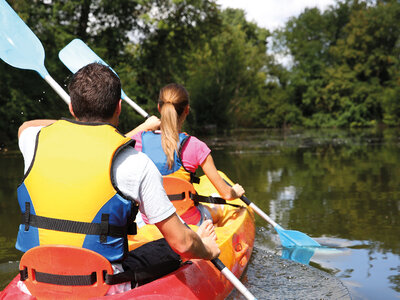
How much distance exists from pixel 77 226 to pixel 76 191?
0.13m

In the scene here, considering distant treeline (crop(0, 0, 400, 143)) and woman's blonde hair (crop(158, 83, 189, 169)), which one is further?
distant treeline (crop(0, 0, 400, 143))

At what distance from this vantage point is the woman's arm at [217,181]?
10.2 feet

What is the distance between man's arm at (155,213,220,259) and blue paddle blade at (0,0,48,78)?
7.27 feet

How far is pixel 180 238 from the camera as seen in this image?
1686mm

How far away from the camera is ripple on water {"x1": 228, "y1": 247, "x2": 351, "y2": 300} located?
9.39ft

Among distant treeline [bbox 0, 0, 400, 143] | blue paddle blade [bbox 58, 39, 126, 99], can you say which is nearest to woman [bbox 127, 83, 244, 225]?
blue paddle blade [bbox 58, 39, 126, 99]

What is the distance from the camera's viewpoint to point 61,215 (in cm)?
166

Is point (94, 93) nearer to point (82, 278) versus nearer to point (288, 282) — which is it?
point (82, 278)

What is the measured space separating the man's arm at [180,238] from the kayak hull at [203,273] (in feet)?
0.86

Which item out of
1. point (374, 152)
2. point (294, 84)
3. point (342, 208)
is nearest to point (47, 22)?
point (374, 152)

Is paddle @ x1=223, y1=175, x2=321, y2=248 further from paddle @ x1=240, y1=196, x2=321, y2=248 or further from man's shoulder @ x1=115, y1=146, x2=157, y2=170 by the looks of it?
man's shoulder @ x1=115, y1=146, x2=157, y2=170

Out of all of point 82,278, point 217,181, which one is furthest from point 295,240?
point 82,278

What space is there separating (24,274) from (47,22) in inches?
619

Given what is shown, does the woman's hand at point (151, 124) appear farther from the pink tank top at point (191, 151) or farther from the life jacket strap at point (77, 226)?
the life jacket strap at point (77, 226)
